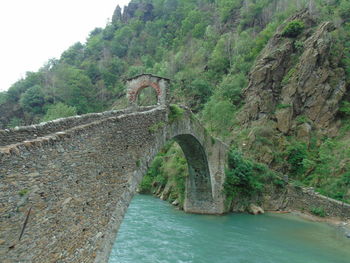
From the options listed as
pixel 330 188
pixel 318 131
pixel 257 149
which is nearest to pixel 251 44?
pixel 318 131

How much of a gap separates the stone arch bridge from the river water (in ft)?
13.2

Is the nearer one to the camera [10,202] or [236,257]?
[10,202]

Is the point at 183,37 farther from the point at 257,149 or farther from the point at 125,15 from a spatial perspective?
the point at 257,149

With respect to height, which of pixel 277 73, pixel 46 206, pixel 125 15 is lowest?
pixel 46 206

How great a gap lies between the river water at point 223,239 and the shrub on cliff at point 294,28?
21.7 meters

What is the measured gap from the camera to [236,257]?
11938 millimetres

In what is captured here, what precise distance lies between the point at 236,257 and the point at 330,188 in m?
12.3

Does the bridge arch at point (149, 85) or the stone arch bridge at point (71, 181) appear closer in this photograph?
the stone arch bridge at point (71, 181)

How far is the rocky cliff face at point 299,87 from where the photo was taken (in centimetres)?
2680

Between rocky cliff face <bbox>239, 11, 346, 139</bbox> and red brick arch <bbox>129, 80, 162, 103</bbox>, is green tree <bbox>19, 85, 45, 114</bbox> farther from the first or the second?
red brick arch <bbox>129, 80, 162, 103</bbox>

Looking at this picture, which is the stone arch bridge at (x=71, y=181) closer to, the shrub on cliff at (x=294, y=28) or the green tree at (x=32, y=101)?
the shrub on cliff at (x=294, y=28)

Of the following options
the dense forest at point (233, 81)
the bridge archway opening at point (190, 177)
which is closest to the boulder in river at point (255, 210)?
the dense forest at point (233, 81)

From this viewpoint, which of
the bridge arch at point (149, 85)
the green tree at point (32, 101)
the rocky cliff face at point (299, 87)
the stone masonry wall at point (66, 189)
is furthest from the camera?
the green tree at point (32, 101)

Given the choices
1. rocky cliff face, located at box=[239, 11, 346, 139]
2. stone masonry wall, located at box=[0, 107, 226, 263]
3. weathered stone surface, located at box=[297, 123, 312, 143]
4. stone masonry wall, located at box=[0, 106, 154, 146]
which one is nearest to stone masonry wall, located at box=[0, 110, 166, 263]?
stone masonry wall, located at box=[0, 107, 226, 263]
